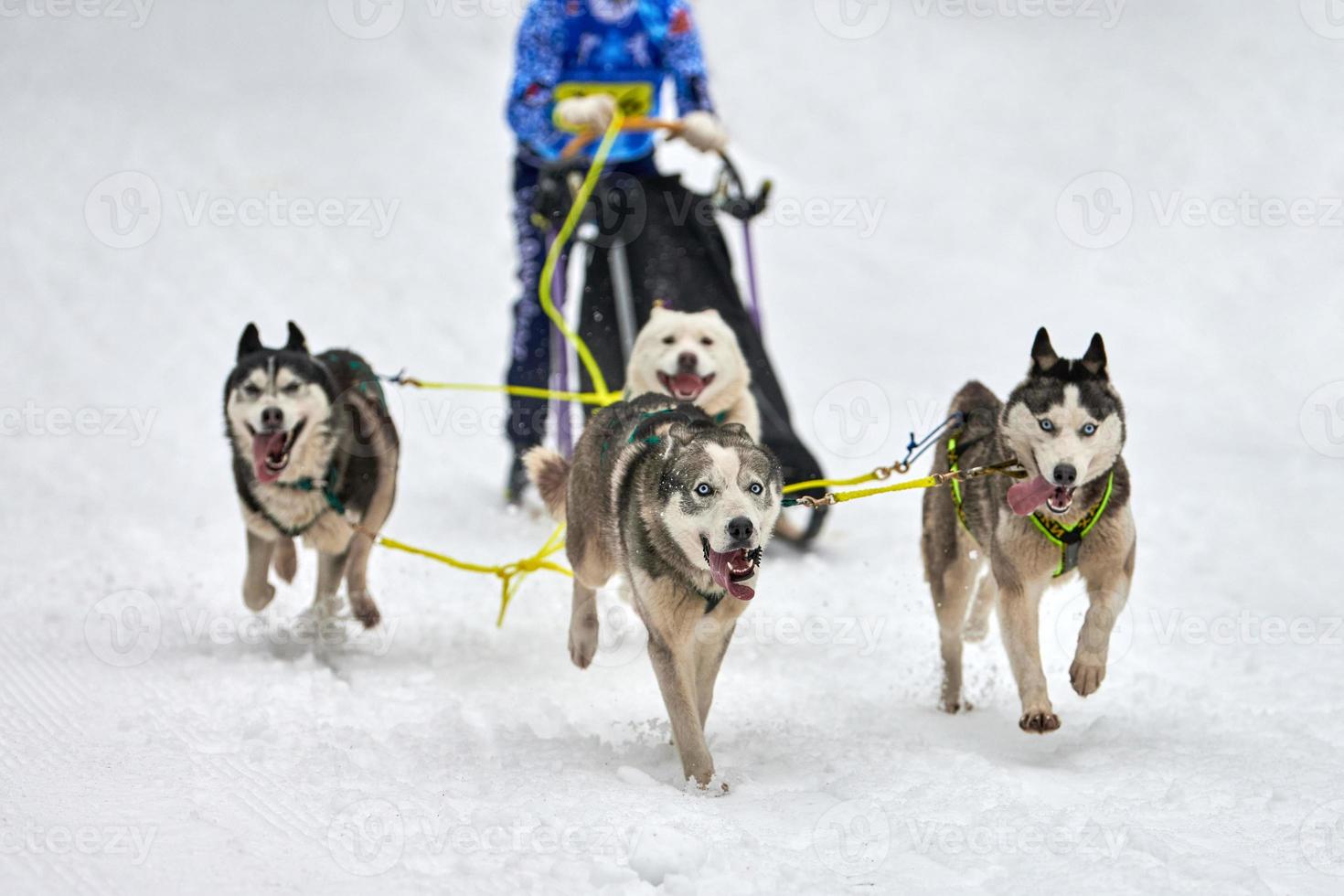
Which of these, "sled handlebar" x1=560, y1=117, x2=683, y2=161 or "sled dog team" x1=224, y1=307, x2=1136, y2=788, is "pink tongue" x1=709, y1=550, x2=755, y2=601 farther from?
"sled handlebar" x1=560, y1=117, x2=683, y2=161

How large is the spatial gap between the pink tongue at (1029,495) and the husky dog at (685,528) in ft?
1.92

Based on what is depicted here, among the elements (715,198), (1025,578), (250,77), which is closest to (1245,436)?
(715,198)

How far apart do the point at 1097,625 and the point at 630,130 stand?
3256 mm

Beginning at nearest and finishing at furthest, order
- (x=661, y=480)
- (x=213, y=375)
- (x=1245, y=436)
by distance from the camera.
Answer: (x=661, y=480) → (x=1245, y=436) → (x=213, y=375)

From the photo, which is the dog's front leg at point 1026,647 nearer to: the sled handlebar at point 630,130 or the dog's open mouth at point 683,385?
the dog's open mouth at point 683,385

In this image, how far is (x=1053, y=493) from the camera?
3.11 metres

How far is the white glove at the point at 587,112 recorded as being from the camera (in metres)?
5.30

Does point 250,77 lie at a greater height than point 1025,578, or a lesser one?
greater

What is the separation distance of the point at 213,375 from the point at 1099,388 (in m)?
6.78

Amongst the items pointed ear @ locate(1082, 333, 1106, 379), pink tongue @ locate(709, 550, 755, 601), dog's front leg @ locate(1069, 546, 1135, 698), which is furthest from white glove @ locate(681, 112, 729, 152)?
pink tongue @ locate(709, 550, 755, 601)

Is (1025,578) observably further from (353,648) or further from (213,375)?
(213,375)

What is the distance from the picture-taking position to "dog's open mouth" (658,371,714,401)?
177 inches

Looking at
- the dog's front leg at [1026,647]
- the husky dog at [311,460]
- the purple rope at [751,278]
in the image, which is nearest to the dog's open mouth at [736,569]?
the dog's front leg at [1026,647]

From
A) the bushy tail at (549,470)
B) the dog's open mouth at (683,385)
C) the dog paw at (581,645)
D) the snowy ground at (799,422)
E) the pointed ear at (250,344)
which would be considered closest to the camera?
the snowy ground at (799,422)
